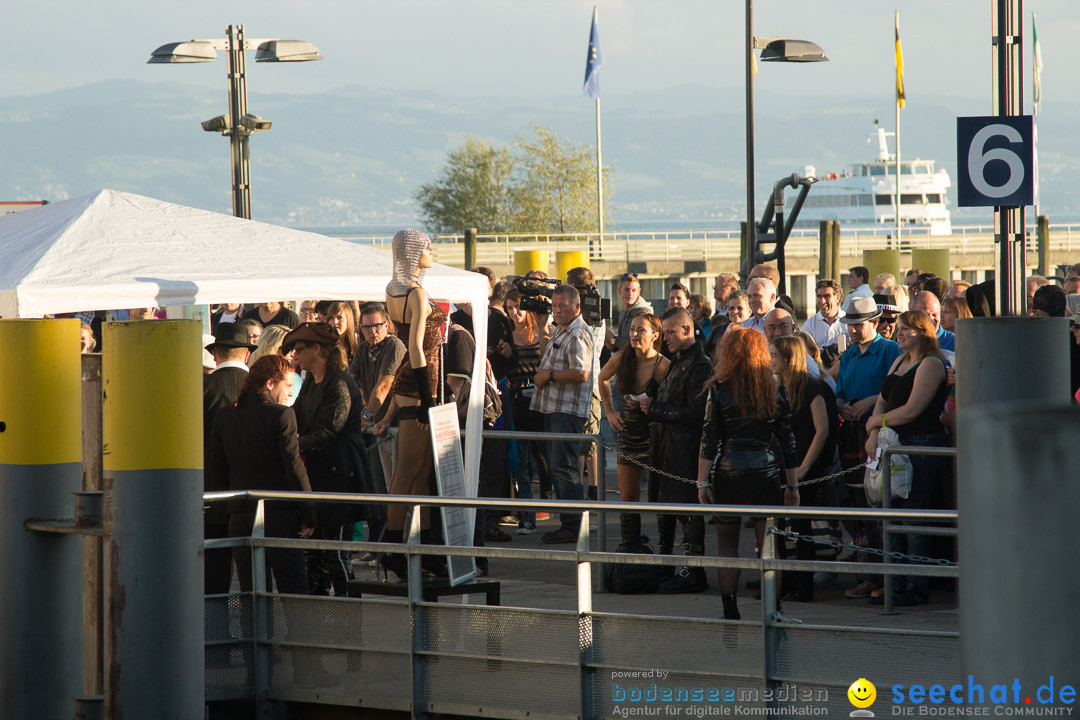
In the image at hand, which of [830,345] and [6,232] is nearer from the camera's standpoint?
[6,232]

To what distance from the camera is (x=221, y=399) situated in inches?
315

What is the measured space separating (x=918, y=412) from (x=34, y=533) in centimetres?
491

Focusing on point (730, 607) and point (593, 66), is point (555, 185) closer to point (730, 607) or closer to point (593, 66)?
point (593, 66)

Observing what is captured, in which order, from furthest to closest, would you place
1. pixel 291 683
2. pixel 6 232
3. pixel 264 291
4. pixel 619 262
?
pixel 619 262 < pixel 6 232 < pixel 264 291 < pixel 291 683

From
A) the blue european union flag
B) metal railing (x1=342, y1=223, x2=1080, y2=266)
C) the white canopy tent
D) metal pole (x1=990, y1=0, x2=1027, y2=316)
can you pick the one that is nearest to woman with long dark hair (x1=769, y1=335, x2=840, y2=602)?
metal pole (x1=990, y1=0, x2=1027, y2=316)

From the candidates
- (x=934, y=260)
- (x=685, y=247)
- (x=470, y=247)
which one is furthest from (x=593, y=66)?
(x=934, y=260)

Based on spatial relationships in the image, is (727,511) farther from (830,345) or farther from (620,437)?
(830,345)

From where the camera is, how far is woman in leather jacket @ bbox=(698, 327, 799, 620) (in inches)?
301

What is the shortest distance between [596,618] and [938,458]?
113 inches

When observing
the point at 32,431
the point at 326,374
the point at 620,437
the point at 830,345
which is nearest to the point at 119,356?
the point at 32,431

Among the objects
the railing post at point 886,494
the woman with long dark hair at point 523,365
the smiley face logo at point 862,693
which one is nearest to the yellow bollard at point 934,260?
the woman with long dark hair at point 523,365

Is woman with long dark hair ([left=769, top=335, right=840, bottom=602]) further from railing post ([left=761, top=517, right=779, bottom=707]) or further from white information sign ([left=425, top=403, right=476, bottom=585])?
railing post ([left=761, top=517, right=779, bottom=707])

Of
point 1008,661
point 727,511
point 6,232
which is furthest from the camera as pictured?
point 6,232

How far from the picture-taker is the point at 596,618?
6.20 m
